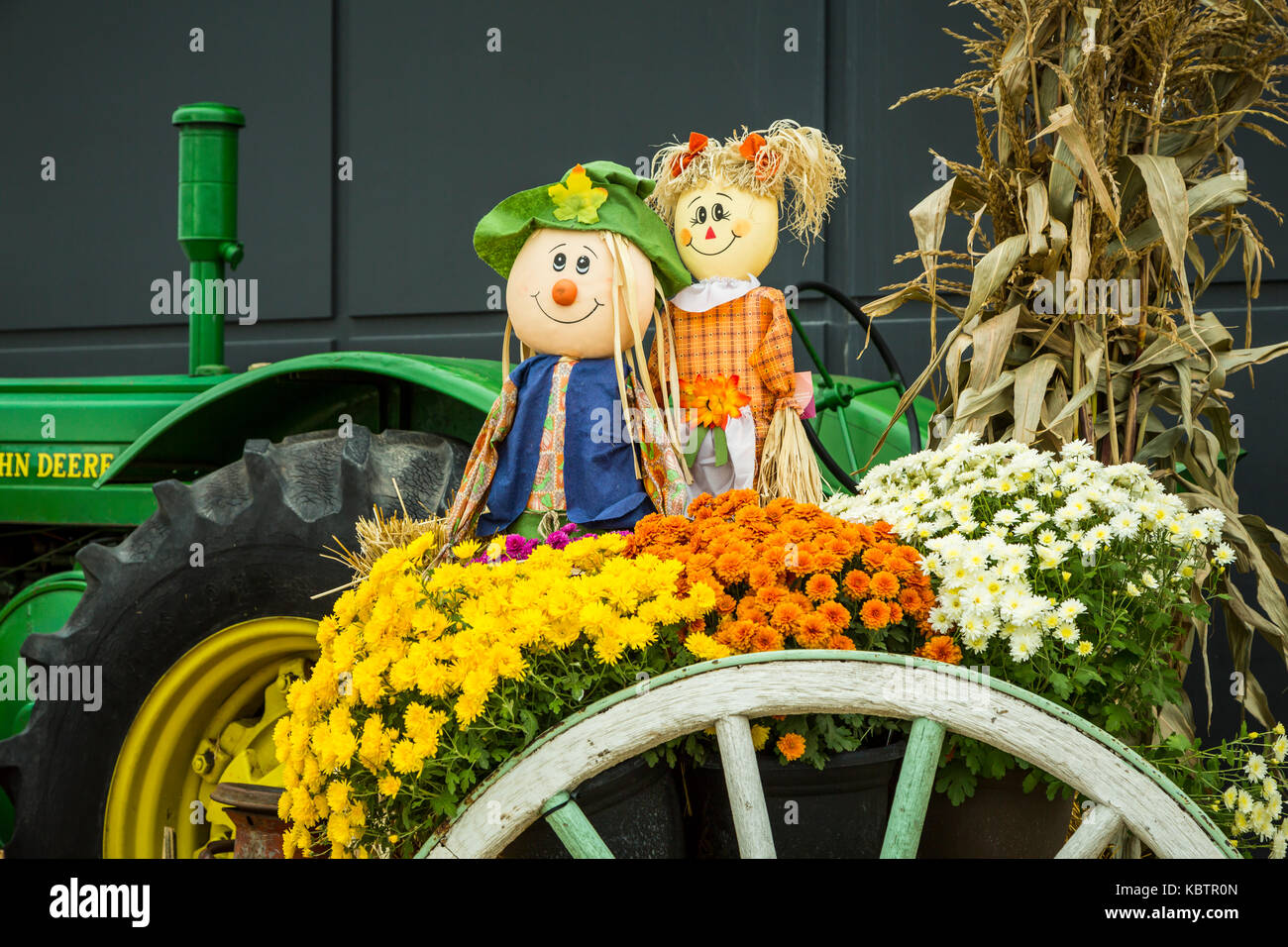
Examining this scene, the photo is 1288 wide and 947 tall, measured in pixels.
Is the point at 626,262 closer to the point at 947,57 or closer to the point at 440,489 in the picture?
the point at 440,489

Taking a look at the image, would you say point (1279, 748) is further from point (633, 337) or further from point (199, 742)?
point (199, 742)

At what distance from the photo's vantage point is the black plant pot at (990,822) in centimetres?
143

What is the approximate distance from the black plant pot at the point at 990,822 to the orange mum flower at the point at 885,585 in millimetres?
277

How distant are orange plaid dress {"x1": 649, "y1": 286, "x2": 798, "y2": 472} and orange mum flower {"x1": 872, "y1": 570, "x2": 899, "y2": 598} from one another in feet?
2.33

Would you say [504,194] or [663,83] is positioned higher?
[663,83]

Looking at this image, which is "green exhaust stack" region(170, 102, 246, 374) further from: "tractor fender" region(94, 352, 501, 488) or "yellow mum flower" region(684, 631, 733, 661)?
"yellow mum flower" region(684, 631, 733, 661)

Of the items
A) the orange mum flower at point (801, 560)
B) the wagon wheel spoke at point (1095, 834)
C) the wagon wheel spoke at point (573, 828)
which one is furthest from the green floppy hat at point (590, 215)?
the wagon wheel spoke at point (1095, 834)

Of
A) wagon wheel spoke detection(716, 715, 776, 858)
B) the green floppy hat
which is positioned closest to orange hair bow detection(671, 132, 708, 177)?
the green floppy hat

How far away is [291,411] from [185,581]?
46 centimetres

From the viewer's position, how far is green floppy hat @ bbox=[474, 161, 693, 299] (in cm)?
197

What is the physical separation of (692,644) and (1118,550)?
629mm

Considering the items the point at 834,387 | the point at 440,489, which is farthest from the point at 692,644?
the point at 834,387

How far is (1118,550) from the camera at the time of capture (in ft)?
4.96

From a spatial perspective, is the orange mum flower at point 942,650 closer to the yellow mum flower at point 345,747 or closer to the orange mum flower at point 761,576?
the orange mum flower at point 761,576
